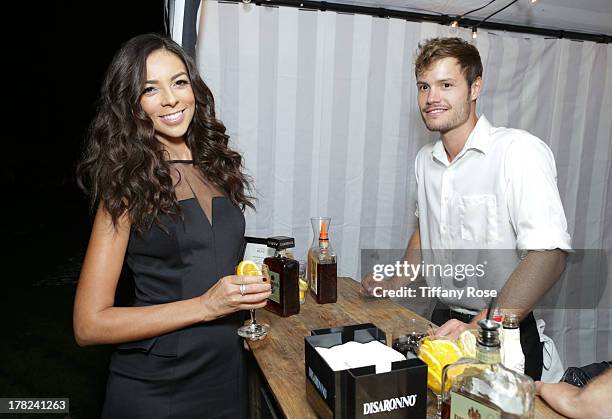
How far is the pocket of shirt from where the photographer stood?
1.80 m

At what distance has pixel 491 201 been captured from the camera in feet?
5.86

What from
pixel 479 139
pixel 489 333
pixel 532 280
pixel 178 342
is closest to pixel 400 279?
pixel 532 280

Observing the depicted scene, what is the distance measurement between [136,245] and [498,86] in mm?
2258

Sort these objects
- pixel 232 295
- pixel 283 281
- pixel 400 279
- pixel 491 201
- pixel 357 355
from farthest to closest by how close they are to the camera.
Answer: pixel 400 279
pixel 491 201
pixel 283 281
pixel 232 295
pixel 357 355

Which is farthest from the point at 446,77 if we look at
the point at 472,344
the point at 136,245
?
the point at 136,245

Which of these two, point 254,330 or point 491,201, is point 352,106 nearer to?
point 491,201

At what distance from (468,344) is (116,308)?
2.81 feet

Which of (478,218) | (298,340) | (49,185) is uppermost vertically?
(478,218)

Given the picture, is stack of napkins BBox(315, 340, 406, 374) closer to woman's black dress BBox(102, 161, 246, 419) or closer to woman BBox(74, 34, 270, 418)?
woman BBox(74, 34, 270, 418)

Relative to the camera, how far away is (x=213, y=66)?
2193 mm

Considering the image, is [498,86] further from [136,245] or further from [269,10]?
[136,245]

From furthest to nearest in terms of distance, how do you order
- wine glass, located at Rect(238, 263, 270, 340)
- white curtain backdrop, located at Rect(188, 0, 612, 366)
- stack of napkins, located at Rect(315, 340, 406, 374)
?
white curtain backdrop, located at Rect(188, 0, 612, 366)
wine glass, located at Rect(238, 263, 270, 340)
stack of napkins, located at Rect(315, 340, 406, 374)

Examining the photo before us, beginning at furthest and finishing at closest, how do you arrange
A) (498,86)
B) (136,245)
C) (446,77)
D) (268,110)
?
(498,86), (268,110), (446,77), (136,245)

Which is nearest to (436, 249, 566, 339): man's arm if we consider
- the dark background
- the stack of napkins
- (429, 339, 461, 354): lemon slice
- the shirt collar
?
the shirt collar
